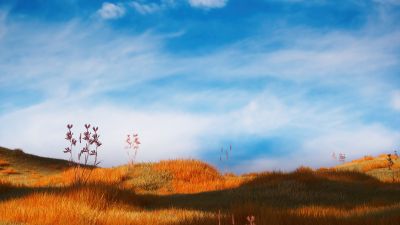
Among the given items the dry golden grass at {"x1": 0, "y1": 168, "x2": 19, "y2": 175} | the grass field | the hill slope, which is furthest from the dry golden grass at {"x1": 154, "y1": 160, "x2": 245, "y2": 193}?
the dry golden grass at {"x1": 0, "y1": 168, "x2": 19, "y2": 175}

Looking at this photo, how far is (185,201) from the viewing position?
11.2 metres

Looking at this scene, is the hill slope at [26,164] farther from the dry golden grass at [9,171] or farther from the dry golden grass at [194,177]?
the dry golden grass at [194,177]

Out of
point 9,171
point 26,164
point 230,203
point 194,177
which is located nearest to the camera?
point 230,203

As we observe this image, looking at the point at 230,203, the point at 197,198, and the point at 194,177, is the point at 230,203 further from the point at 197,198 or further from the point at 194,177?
the point at 194,177

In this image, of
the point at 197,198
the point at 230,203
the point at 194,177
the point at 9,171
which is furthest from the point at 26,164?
the point at 230,203

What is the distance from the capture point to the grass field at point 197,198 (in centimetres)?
670

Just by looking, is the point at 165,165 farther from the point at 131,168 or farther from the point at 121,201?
the point at 121,201

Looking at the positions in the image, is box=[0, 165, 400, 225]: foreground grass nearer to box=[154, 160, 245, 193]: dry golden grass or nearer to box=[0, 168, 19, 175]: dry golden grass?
box=[154, 160, 245, 193]: dry golden grass

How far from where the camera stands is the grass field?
670 cm

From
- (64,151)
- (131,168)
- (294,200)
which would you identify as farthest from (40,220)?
(131,168)

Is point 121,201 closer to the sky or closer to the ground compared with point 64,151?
closer to the ground

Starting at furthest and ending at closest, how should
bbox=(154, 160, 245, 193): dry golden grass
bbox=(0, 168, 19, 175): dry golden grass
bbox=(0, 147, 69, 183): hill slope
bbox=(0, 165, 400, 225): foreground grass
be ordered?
bbox=(0, 147, 69, 183): hill slope → bbox=(0, 168, 19, 175): dry golden grass → bbox=(154, 160, 245, 193): dry golden grass → bbox=(0, 165, 400, 225): foreground grass

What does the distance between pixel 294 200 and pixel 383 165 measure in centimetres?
1003

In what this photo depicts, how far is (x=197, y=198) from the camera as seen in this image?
1150 cm
